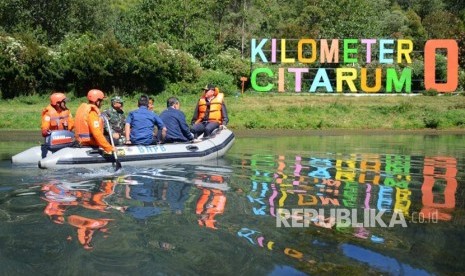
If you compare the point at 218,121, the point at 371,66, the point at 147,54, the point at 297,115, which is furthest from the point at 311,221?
the point at 371,66

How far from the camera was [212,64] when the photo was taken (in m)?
34.7

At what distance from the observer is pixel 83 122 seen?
31.6ft

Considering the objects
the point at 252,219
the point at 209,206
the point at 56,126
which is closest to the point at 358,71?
the point at 56,126

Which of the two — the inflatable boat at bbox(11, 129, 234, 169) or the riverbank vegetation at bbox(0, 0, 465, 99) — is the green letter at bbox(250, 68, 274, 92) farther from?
the inflatable boat at bbox(11, 129, 234, 169)

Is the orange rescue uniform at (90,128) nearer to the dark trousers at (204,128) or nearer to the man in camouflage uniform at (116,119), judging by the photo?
the man in camouflage uniform at (116,119)

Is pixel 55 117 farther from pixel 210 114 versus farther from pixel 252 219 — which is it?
pixel 252 219

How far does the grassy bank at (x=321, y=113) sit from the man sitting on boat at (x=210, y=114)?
30.6 feet

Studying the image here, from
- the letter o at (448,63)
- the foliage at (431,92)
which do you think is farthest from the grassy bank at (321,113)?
the letter o at (448,63)

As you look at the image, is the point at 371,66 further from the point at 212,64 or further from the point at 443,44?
the point at 212,64

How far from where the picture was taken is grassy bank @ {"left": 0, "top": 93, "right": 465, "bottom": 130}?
2292 cm

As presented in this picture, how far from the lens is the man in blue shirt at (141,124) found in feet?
34.5

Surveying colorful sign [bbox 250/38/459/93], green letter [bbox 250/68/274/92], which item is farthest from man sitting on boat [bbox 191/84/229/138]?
green letter [bbox 250/68/274/92]

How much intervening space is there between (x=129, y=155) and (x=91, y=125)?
3.20 feet

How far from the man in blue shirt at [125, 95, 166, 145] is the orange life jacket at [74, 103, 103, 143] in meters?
0.92
